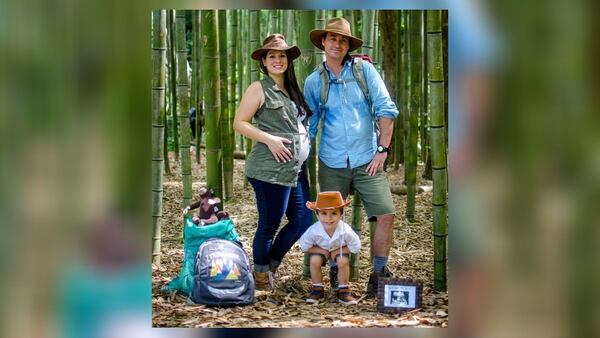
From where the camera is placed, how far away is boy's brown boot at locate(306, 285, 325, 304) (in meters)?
4.75

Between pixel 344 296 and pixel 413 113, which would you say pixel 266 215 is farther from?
pixel 413 113

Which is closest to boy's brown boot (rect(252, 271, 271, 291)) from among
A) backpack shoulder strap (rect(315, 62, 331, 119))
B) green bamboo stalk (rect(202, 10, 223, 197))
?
green bamboo stalk (rect(202, 10, 223, 197))

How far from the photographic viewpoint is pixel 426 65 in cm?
506

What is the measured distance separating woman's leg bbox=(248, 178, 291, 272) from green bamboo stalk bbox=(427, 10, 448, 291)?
769mm

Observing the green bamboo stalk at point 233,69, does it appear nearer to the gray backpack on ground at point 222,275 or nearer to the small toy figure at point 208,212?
the small toy figure at point 208,212

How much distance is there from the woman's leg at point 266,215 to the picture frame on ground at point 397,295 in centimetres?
60

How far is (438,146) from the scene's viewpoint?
4.75 m

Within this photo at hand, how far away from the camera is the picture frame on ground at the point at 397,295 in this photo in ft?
15.5

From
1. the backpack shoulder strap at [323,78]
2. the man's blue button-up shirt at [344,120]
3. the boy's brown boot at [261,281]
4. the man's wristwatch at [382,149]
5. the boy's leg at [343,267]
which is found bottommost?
the boy's brown boot at [261,281]

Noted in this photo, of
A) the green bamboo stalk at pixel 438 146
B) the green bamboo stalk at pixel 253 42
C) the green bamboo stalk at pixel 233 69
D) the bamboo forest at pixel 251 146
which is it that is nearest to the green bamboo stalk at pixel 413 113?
the bamboo forest at pixel 251 146
